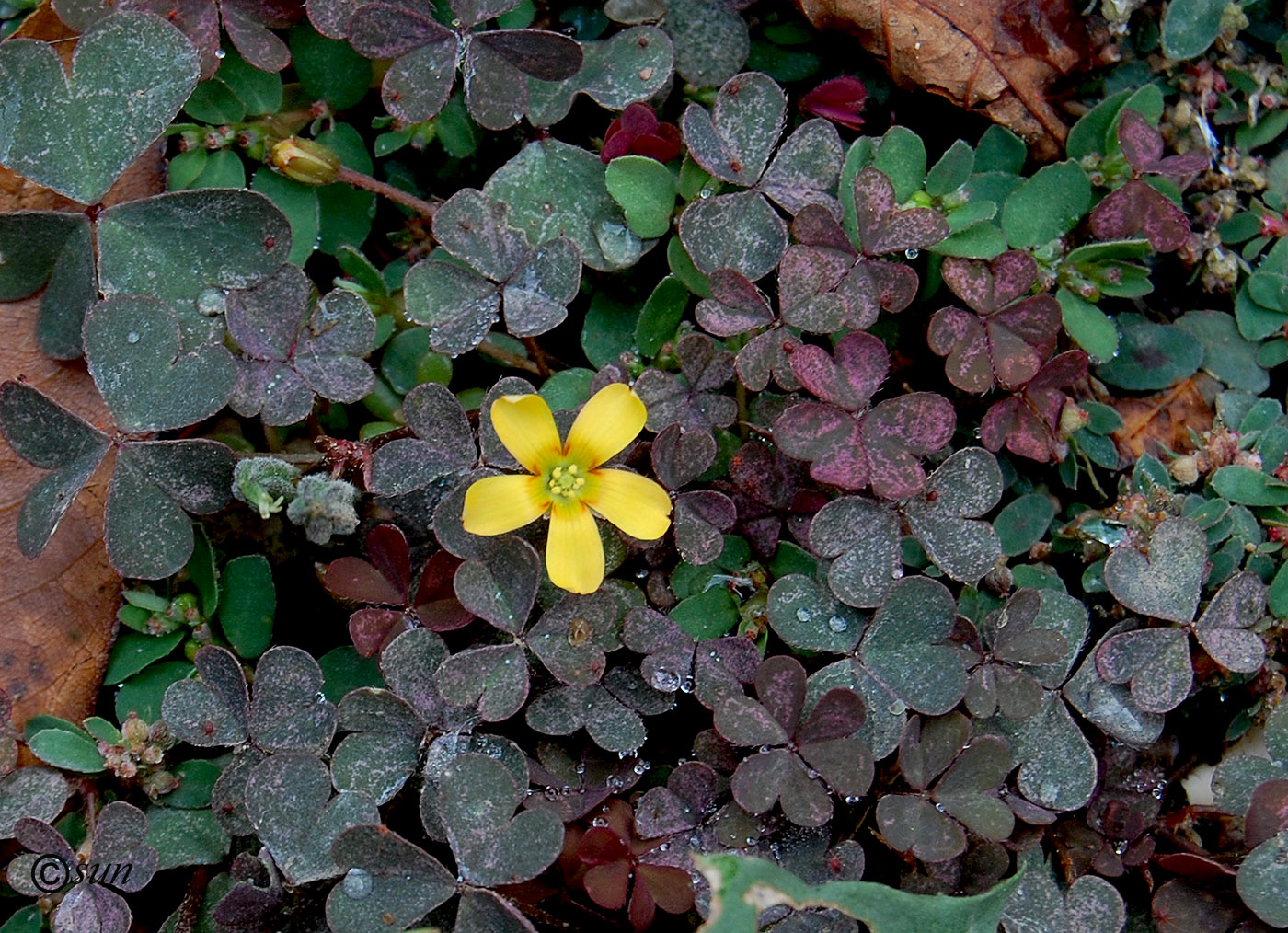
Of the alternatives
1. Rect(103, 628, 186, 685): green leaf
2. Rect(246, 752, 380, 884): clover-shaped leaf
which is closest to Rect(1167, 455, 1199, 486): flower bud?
Rect(246, 752, 380, 884): clover-shaped leaf

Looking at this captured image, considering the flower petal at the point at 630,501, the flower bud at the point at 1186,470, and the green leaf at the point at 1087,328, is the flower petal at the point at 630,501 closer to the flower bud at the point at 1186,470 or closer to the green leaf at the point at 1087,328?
the green leaf at the point at 1087,328

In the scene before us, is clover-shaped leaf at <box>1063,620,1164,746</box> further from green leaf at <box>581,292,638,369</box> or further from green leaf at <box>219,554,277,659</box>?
green leaf at <box>219,554,277,659</box>

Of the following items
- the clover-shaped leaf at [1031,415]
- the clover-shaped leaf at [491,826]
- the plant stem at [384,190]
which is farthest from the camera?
the plant stem at [384,190]

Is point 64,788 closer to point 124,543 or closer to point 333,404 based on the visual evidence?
point 124,543

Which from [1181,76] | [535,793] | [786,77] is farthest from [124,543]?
[1181,76]

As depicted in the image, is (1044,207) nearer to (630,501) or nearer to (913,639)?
(913,639)

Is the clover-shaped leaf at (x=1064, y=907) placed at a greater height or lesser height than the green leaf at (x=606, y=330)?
lesser

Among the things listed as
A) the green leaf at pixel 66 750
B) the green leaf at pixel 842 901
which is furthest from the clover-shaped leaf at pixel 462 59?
the green leaf at pixel 842 901
